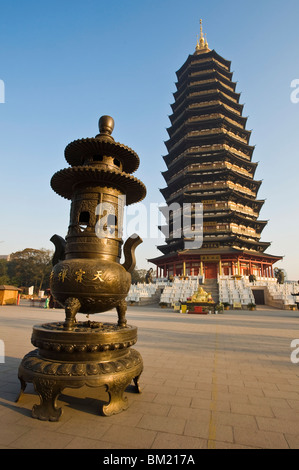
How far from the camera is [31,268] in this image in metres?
47.2

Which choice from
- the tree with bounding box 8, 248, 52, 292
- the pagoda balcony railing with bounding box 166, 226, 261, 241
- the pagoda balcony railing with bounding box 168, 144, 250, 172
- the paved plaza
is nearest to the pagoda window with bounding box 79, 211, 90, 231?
the paved plaza

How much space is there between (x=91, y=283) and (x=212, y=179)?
31.9 meters

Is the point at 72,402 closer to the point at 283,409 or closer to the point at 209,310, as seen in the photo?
the point at 283,409

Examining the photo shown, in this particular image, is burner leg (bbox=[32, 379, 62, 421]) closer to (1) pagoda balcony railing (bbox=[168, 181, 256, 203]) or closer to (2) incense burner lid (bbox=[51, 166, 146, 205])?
(2) incense burner lid (bbox=[51, 166, 146, 205])

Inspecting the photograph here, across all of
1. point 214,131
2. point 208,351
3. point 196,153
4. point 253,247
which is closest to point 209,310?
point 208,351

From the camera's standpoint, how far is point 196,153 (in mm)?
33750

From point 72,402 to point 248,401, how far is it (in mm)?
2155

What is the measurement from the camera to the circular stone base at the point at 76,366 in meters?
2.57

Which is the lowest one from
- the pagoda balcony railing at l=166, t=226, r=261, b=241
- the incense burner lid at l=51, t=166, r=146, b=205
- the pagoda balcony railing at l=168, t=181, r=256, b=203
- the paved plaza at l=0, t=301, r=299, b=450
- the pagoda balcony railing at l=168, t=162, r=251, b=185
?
the paved plaza at l=0, t=301, r=299, b=450

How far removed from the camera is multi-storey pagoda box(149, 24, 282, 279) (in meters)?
29.2

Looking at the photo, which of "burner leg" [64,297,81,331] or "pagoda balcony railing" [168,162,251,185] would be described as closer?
"burner leg" [64,297,81,331]

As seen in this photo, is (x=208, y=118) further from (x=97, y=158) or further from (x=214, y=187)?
(x=97, y=158)

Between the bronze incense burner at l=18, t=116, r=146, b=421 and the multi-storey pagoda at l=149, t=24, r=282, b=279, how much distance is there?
24793 millimetres

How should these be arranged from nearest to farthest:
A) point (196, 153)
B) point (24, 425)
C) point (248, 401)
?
point (24, 425) < point (248, 401) < point (196, 153)
